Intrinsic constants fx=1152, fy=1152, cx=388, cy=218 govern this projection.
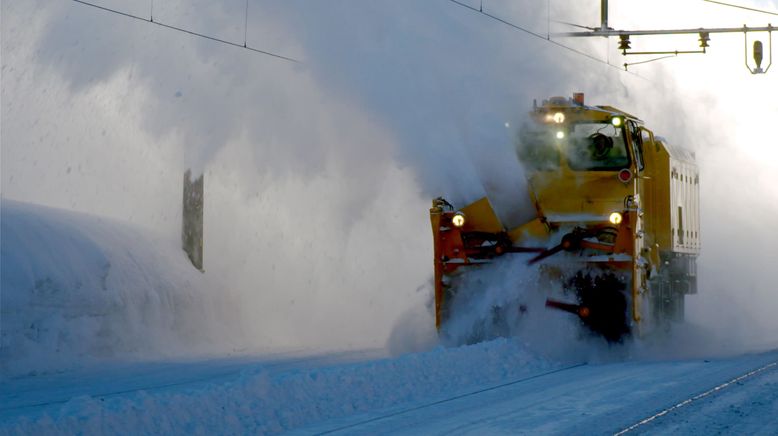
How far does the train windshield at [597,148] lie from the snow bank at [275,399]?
419 cm

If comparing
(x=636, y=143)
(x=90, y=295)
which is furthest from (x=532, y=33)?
(x=90, y=295)

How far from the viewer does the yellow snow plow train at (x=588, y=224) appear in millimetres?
15680

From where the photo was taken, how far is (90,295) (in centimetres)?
1817

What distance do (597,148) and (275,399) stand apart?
827 cm

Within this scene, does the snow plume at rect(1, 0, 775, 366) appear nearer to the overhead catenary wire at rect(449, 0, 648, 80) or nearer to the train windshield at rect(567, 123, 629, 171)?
the overhead catenary wire at rect(449, 0, 648, 80)

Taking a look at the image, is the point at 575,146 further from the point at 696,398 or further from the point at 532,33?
the point at 532,33

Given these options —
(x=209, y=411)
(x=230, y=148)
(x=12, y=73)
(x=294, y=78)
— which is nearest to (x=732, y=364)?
(x=209, y=411)

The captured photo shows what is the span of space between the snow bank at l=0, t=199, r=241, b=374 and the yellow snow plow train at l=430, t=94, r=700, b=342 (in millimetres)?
5622

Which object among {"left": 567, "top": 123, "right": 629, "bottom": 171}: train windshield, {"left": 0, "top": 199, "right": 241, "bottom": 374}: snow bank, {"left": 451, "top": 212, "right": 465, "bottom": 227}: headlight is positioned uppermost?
{"left": 567, "top": 123, "right": 629, "bottom": 171}: train windshield

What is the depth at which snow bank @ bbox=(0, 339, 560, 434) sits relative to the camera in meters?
8.91

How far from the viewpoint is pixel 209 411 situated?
383 inches

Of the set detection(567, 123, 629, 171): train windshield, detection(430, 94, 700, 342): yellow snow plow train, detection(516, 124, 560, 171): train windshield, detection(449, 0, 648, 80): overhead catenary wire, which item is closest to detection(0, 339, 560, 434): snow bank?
detection(430, 94, 700, 342): yellow snow plow train

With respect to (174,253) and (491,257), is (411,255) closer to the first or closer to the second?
(174,253)

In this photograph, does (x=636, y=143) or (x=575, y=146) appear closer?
(x=575, y=146)
